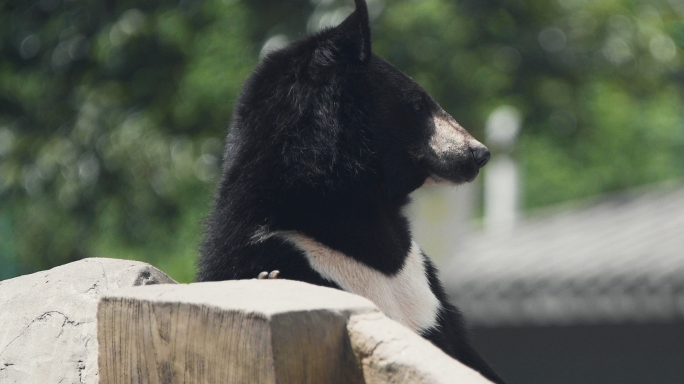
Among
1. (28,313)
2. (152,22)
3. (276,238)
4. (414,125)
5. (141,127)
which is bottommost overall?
(141,127)

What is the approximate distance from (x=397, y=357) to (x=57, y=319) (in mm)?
1159

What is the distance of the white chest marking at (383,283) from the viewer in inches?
114

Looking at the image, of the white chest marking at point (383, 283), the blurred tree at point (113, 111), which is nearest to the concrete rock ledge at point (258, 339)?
the white chest marking at point (383, 283)

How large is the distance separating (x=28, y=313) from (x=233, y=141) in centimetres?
81

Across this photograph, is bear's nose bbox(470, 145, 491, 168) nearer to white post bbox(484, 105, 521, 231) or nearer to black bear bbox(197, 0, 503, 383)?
black bear bbox(197, 0, 503, 383)

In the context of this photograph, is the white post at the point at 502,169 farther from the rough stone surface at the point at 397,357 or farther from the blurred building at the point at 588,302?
the rough stone surface at the point at 397,357

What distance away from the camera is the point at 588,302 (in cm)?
834

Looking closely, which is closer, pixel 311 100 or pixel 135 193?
pixel 311 100

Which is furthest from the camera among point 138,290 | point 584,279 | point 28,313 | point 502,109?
point 502,109

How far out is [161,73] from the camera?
8.40 m

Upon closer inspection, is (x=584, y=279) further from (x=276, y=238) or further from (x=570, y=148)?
(x=276, y=238)

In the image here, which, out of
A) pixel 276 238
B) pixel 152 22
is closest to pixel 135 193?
pixel 152 22

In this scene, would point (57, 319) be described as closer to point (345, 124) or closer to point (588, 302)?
point (345, 124)

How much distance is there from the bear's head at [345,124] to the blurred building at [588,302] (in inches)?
188
